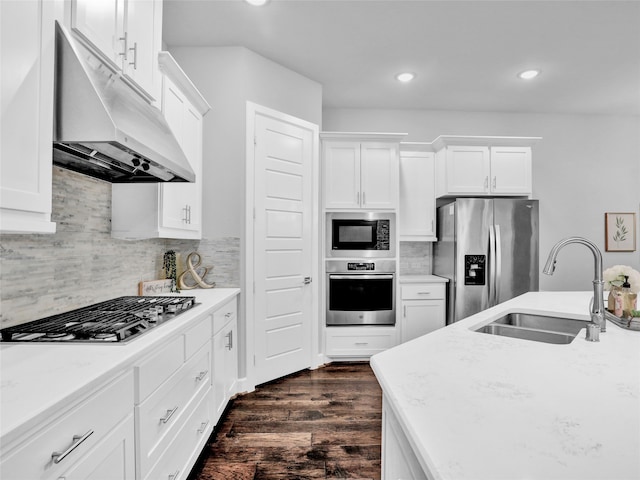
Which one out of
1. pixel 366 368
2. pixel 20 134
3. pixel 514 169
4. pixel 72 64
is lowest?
pixel 366 368

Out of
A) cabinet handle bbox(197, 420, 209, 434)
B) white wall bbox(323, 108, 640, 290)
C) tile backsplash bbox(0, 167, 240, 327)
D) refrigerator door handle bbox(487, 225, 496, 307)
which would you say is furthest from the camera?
white wall bbox(323, 108, 640, 290)

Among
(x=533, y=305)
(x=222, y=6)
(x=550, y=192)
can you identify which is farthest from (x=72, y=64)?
(x=550, y=192)

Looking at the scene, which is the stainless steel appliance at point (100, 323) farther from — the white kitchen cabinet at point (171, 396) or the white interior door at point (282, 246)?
the white interior door at point (282, 246)

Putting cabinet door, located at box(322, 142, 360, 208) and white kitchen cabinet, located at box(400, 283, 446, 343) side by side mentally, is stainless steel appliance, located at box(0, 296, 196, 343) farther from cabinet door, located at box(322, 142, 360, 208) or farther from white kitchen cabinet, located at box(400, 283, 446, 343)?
white kitchen cabinet, located at box(400, 283, 446, 343)

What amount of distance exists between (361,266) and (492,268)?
1318 mm

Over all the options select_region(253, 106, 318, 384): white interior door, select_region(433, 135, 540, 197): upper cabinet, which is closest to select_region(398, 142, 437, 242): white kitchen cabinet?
select_region(433, 135, 540, 197): upper cabinet

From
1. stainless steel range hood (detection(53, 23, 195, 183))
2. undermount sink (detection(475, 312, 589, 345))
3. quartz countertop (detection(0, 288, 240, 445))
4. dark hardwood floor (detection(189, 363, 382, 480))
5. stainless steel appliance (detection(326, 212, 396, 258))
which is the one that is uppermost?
stainless steel range hood (detection(53, 23, 195, 183))

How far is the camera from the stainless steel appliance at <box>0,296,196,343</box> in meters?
1.29

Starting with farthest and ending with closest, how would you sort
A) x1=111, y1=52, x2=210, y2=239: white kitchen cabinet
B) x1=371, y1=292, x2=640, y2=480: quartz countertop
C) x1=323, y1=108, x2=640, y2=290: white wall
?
x1=323, y1=108, x2=640, y2=290: white wall → x1=111, y1=52, x2=210, y2=239: white kitchen cabinet → x1=371, y1=292, x2=640, y2=480: quartz countertop

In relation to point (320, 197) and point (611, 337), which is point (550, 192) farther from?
point (611, 337)

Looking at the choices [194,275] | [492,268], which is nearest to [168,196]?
Result: [194,275]

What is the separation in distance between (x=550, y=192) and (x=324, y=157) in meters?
3.03

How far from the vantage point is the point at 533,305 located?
80.7 inches

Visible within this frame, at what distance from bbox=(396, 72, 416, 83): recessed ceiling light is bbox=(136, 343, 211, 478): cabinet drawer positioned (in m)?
3.10
